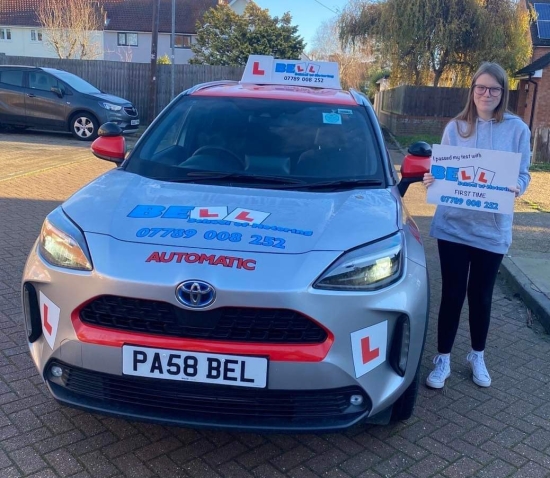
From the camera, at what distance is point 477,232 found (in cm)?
367

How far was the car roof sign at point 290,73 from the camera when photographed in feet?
17.4

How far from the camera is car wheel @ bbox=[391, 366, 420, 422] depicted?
3.17 meters

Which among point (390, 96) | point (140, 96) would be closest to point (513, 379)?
point (140, 96)

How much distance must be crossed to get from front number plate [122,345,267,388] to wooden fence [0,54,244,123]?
20042mm

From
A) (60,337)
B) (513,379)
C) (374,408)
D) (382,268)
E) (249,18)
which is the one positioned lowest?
(513,379)

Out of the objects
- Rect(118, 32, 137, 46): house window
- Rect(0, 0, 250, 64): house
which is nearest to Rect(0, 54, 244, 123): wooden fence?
Rect(0, 0, 250, 64): house

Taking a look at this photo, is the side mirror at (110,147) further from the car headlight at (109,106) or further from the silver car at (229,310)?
the car headlight at (109,106)

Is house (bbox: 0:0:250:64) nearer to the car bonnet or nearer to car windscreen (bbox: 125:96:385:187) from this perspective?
car windscreen (bbox: 125:96:385:187)

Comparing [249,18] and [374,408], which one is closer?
[374,408]

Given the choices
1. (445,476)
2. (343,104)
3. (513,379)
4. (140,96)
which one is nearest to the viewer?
(445,476)

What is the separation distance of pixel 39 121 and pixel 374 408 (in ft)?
49.3

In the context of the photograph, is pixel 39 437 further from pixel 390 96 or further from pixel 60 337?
pixel 390 96

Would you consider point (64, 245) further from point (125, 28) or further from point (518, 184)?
point (125, 28)

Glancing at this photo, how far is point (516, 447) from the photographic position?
10.5 ft
